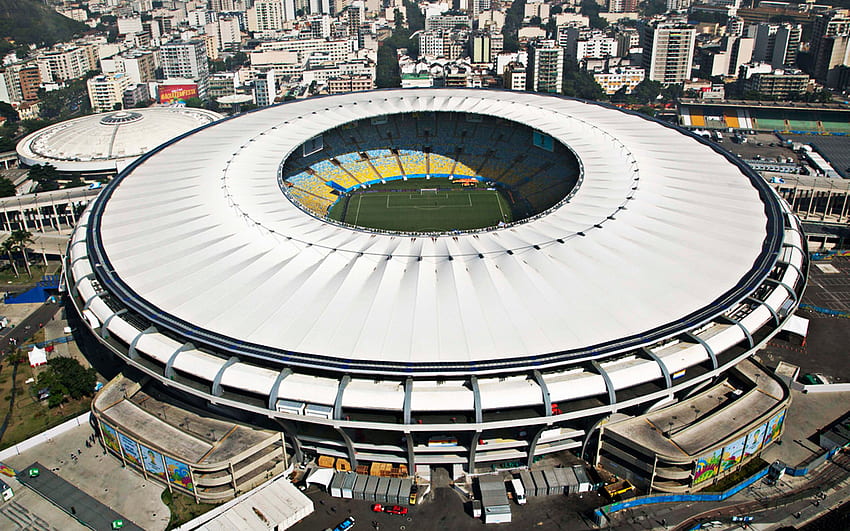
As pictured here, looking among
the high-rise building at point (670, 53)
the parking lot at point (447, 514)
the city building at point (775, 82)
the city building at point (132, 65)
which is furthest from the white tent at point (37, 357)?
the high-rise building at point (670, 53)

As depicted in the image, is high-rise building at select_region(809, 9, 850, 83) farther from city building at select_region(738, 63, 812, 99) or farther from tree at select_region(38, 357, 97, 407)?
tree at select_region(38, 357, 97, 407)

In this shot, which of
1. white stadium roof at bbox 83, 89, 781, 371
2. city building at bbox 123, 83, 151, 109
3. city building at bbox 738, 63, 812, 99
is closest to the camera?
white stadium roof at bbox 83, 89, 781, 371

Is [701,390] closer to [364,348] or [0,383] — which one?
[364,348]

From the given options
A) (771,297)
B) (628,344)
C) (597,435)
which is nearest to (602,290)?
(628,344)

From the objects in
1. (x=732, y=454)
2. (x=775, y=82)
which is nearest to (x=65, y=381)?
(x=732, y=454)

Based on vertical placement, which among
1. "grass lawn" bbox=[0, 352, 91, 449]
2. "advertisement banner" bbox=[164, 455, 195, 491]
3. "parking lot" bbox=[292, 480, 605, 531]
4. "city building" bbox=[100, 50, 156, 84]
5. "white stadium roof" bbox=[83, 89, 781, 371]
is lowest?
"parking lot" bbox=[292, 480, 605, 531]

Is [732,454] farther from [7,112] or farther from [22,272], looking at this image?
[7,112]

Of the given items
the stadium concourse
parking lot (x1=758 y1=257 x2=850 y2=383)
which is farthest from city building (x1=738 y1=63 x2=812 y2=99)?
the stadium concourse

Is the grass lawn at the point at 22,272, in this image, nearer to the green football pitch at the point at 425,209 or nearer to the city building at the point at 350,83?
the green football pitch at the point at 425,209
